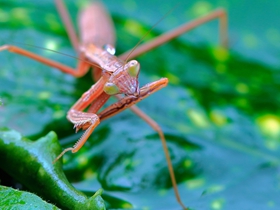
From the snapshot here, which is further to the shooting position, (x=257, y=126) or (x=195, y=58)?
(x=195, y=58)

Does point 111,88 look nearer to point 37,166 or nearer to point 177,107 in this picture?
point 37,166

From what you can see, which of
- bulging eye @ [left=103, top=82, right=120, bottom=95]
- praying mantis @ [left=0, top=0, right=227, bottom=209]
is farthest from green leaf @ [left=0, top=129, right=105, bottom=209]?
bulging eye @ [left=103, top=82, right=120, bottom=95]

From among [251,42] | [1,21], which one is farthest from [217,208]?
[1,21]

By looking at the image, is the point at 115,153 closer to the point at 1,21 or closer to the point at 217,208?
the point at 217,208

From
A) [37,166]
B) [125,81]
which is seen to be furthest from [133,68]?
[37,166]

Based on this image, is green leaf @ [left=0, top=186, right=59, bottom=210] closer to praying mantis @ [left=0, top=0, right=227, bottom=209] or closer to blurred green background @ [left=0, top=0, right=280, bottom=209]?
praying mantis @ [left=0, top=0, right=227, bottom=209]

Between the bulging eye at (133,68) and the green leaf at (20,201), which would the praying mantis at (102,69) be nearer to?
the bulging eye at (133,68)

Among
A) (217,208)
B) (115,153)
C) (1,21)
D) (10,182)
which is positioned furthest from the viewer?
(1,21)

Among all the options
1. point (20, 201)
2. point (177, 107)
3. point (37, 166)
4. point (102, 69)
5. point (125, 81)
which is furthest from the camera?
point (177, 107)
